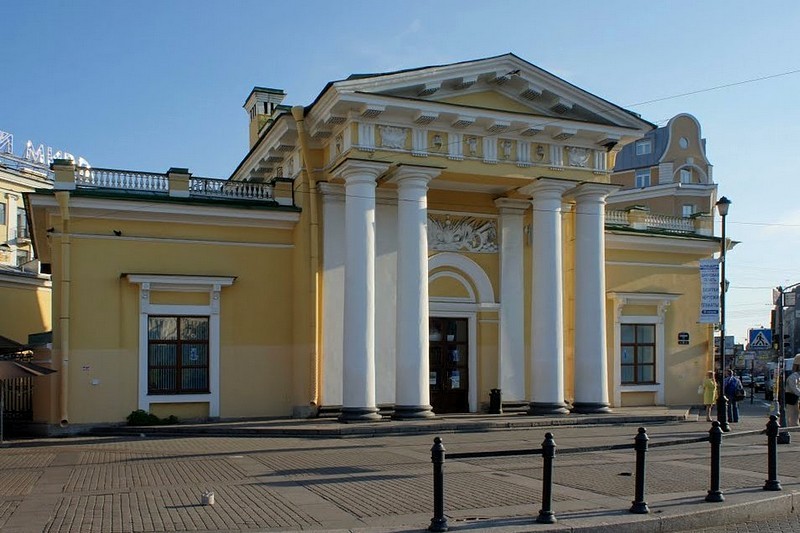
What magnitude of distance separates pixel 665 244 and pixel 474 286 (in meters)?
8.16

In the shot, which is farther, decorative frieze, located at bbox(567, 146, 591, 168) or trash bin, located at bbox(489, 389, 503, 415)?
trash bin, located at bbox(489, 389, 503, 415)

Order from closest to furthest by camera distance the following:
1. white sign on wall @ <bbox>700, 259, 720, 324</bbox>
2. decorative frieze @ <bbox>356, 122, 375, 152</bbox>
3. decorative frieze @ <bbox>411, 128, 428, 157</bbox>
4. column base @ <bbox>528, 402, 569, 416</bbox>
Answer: decorative frieze @ <bbox>356, 122, 375, 152</bbox>, white sign on wall @ <bbox>700, 259, 720, 324</bbox>, decorative frieze @ <bbox>411, 128, 428, 157</bbox>, column base @ <bbox>528, 402, 569, 416</bbox>

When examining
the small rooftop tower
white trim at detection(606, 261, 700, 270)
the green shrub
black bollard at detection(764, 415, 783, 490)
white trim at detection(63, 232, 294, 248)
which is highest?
the small rooftop tower

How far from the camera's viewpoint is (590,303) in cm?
2500

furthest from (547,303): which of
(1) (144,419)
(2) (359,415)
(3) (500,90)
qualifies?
(1) (144,419)

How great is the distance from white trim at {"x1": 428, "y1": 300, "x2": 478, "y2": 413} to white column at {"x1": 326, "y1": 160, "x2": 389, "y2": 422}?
3.98 metres

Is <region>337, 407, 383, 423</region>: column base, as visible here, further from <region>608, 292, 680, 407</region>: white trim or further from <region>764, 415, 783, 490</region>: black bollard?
<region>764, 415, 783, 490</region>: black bollard

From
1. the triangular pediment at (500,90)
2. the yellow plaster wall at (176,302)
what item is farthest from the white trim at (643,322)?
the yellow plaster wall at (176,302)

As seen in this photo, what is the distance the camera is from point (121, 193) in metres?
22.9

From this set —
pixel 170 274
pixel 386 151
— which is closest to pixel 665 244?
pixel 386 151

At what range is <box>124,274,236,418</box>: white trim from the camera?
22.7m

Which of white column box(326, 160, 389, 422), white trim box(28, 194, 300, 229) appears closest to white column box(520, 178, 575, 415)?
white column box(326, 160, 389, 422)

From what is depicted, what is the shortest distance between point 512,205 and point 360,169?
626 cm

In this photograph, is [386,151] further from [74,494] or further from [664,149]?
[664,149]
